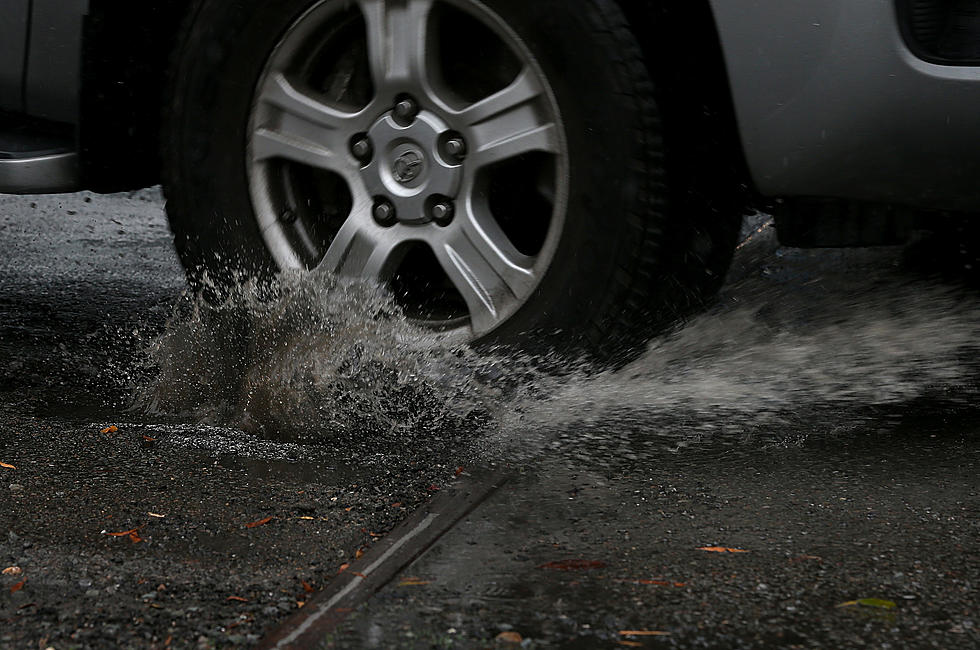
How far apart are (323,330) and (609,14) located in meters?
0.91

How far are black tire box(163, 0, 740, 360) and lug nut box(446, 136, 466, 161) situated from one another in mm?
241

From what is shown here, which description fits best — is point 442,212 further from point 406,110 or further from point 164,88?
point 164,88

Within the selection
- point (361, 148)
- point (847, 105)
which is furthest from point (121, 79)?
point (847, 105)

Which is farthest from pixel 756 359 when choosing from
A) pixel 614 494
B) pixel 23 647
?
pixel 23 647

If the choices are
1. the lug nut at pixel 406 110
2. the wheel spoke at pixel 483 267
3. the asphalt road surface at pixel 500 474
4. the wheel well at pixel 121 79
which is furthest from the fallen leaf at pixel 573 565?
the wheel well at pixel 121 79

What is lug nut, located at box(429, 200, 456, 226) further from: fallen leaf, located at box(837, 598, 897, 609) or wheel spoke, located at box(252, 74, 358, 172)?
fallen leaf, located at box(837, 598, 897, 609)

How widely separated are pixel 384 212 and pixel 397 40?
1.20 feet

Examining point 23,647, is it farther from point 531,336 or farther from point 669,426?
point 669,426

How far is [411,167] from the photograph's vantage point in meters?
2.60

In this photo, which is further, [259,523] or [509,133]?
[509,133]

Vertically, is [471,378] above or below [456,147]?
below

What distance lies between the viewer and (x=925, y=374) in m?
2.96

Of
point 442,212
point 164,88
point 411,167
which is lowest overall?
point 442,212

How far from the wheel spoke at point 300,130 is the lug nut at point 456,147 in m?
0.23
